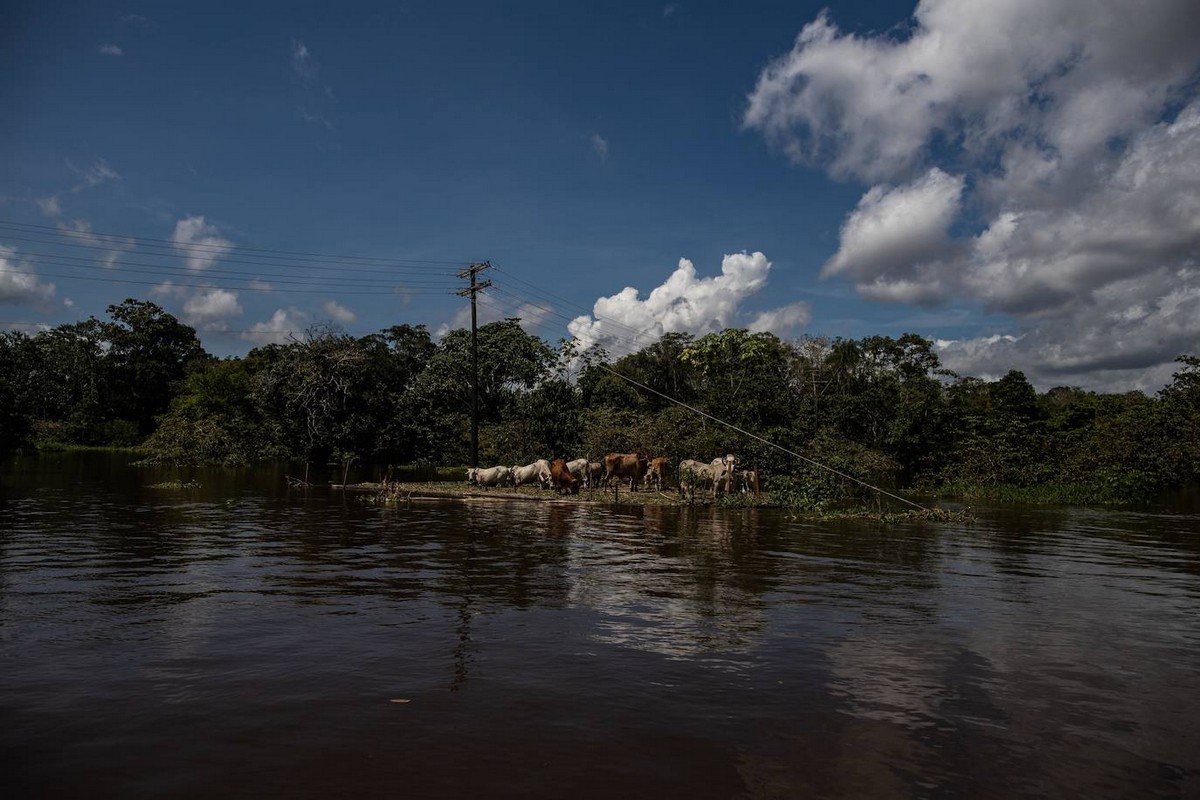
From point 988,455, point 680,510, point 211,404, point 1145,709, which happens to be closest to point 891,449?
point 988,455

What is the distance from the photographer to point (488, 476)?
114 feet

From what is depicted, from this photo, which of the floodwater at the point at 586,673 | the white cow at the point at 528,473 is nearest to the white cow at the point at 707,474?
the white cow at the point at 528,473

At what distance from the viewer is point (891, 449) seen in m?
49.1

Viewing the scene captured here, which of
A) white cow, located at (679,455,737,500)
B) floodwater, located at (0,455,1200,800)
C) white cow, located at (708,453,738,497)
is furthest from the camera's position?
white cow, located at (679,455,737,500)

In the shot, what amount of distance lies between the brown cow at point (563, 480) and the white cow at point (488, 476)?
4.32 m

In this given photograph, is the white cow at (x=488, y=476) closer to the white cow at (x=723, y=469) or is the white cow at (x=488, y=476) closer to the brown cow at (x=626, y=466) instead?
the brown cow at (x=626, y=466)

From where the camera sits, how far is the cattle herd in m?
28.8

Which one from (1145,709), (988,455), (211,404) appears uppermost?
(211,404)

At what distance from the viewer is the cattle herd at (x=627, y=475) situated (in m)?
28.8

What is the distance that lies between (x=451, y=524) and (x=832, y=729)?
49.9ft

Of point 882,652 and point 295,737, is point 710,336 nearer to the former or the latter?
point 882,652

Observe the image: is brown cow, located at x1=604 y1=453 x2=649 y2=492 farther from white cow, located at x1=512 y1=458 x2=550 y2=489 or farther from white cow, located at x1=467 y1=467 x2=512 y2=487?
white cow, located at x1=467 y1=467 x2=512 y2=487

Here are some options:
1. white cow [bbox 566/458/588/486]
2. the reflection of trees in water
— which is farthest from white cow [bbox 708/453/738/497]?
the reflection of trees in water

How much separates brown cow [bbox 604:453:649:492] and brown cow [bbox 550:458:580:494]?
1640mm
